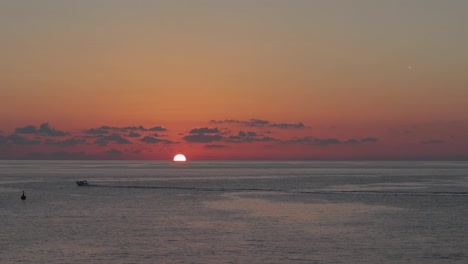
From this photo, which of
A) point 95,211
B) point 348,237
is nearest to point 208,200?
point 95,211

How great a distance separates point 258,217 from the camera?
93.6m

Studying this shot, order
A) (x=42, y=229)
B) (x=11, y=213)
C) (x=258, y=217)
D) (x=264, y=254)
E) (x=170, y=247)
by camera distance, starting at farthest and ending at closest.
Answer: (x=11, y=213)
(x=258, y=217)
(x=42, y=229)
(x=170, y=247)
(x=264, y=254)

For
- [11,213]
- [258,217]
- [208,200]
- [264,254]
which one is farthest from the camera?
[208,200]

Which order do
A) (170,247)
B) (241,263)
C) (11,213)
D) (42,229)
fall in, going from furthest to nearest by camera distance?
(11,213)
(42,229)
(170,247)
(241,263)

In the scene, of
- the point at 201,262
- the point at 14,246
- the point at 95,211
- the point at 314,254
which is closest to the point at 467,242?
the point at 314,254

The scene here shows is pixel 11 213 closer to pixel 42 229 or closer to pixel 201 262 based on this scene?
pixel 42 229

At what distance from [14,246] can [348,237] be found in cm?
3550

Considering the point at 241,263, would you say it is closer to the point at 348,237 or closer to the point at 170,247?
the point at 170,247

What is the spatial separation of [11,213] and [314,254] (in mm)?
58596

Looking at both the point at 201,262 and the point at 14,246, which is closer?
the point at 201,262

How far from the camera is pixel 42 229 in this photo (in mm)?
79750

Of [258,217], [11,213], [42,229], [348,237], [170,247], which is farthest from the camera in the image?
[11,213]

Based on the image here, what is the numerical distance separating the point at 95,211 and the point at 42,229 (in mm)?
24113

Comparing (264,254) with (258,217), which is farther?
(258,217)
